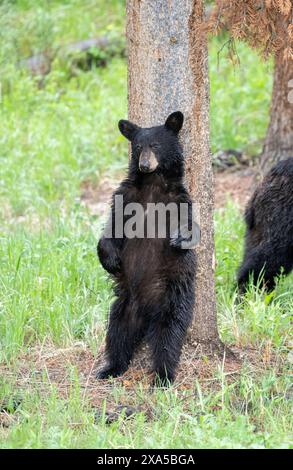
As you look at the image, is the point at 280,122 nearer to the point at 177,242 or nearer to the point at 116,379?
the point at 177,242

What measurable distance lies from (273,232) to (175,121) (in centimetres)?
235

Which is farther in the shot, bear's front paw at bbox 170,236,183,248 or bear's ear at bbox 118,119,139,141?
bear's ear at bbox 118,119,139,141

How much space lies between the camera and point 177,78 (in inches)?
206

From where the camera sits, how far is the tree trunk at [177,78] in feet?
17.0

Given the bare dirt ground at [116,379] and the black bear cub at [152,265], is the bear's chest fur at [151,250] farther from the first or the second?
the bare dirt ground at [116,379]

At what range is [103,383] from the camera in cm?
521

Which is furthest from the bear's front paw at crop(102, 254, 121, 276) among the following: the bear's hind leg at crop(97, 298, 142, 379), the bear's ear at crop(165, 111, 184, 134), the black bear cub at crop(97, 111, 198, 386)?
the bear's ear at crop(165, 111, 184, 134)

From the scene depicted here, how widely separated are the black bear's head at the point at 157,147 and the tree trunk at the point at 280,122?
142 inches

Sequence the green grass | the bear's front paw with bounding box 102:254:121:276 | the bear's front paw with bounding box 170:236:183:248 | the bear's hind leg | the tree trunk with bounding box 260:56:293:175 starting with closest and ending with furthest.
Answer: the green grass < the bear's front paw with bounding box 170:236:183:248 < the bear's front paw with bounding box 102:254:121:276 < the bear's hind leg < the tree trunk with bounding box 260:56:293:175

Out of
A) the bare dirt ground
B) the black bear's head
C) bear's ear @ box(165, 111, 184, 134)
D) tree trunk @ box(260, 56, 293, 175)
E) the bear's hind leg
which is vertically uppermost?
tree trunk @ box(260, 56, 293, 175)

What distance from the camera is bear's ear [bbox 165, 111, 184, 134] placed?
197 inches

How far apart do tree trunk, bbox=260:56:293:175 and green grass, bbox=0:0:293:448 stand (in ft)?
2.28

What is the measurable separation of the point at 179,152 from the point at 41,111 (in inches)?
255

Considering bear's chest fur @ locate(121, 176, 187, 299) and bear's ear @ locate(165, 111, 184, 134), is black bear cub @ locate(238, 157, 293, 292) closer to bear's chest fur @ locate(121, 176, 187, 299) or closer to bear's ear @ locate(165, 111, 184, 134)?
bear's chest fur @ locate(121, 176, 187, 299)
